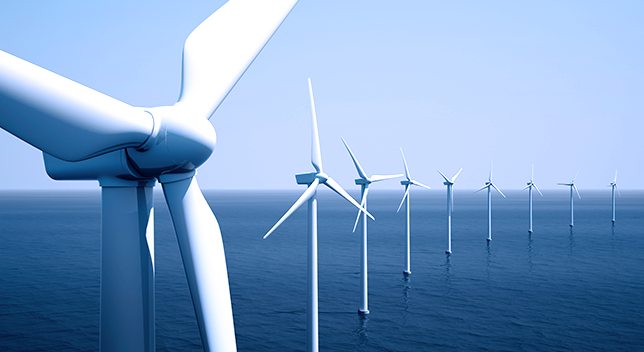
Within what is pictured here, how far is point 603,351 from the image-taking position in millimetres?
27516

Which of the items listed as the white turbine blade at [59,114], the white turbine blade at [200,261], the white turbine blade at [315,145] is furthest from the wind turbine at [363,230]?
the white turbine blade at [59,114]

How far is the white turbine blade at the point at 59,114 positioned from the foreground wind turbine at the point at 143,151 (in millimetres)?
13

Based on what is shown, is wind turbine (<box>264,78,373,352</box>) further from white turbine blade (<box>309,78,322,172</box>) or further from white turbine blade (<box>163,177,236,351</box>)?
white turbine blade (<box>163,177,236,351</box>)

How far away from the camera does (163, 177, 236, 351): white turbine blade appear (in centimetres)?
911

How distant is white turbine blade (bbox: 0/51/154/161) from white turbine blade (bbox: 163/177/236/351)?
5.45 ft

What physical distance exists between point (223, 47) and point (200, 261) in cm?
423

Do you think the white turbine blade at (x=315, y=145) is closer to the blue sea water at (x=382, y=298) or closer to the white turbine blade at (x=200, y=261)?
the blue sea water at (x=382, y=298)

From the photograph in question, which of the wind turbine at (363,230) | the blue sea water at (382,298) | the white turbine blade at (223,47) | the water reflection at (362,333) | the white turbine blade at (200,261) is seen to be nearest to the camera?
the white turbine blade at (200,261)

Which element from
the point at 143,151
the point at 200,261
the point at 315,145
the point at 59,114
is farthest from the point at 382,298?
the point at 59,114

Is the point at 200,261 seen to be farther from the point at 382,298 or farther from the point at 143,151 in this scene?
the point at 382,298

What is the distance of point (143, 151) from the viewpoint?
8461 mm

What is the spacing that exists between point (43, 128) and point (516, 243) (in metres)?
79.2

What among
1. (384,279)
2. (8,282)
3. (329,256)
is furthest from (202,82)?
(329,256)

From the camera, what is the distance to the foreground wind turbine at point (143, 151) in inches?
279
